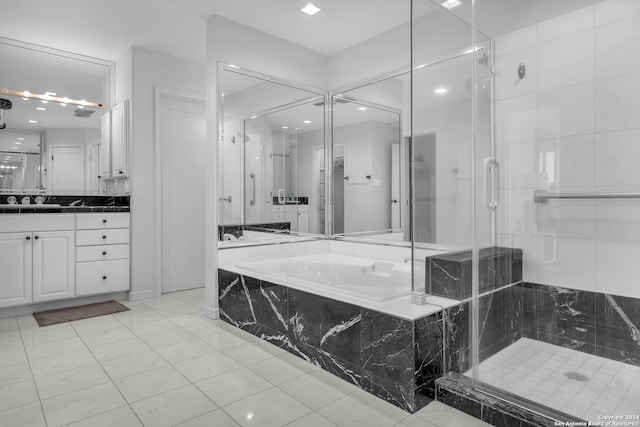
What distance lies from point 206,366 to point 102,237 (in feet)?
6.88

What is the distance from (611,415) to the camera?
158 centimetres

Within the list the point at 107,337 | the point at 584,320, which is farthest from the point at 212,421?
the point at 584,320

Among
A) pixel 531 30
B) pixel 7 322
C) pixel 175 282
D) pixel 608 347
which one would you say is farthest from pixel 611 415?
pixel 7 322

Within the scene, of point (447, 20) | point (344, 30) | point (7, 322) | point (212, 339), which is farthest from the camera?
point (344, 30)

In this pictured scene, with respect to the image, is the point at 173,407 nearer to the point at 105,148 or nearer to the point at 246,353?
the point at 246,353

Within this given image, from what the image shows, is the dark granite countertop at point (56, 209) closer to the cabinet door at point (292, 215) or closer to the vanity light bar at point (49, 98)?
the vanity light bar at point (49, 98)

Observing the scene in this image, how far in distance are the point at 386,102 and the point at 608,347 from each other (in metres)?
2.33

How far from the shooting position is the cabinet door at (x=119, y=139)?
3.83 m

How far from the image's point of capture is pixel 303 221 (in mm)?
3848

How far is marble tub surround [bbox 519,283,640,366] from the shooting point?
2.00 m

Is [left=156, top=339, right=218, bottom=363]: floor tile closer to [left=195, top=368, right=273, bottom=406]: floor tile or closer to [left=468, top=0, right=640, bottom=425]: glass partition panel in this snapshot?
[left=195, top=368, right=273, bottom=406]: floor tile

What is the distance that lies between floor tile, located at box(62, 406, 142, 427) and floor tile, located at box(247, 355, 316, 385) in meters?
0.67

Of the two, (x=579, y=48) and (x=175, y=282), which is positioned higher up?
(x=579, y=48)

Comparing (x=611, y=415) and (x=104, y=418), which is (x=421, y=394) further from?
(x=104, y=418)
